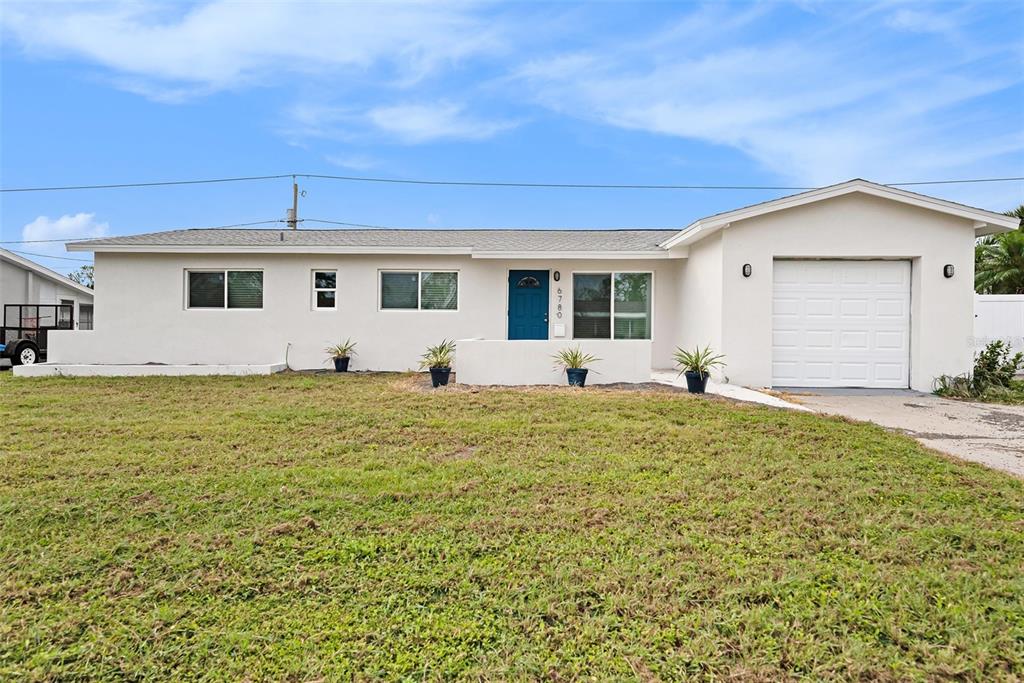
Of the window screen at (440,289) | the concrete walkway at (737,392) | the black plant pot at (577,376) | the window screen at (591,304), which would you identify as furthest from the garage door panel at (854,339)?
the window screen at (440,289)

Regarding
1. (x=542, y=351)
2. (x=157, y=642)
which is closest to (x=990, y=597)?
(x=157, y=642)

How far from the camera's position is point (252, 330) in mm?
11977

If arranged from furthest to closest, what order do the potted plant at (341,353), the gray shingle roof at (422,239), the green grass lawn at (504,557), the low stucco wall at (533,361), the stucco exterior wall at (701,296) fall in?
the gray shingle roof at (422,239), the potted plant at (341,353), the stucco exterior wall at (701,296), the low stucco wall at (533,361), the green grass lawn at (504,557)

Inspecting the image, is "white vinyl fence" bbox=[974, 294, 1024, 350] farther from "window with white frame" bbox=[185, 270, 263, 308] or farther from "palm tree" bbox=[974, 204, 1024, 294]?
"window with white frame" bbox=[185, 270, 263, 308]

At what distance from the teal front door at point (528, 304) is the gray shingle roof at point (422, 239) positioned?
0.68 m

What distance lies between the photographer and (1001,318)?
1217cm

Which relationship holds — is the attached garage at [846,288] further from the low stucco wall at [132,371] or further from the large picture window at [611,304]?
the low stucco wall at [132,371]

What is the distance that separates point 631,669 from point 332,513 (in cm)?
226

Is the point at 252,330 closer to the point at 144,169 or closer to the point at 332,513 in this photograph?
the point at 332,513

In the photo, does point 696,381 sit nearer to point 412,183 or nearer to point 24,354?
point 24,354

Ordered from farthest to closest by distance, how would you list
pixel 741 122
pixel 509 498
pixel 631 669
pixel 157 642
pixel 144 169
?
pixel 144 169 < pixel 741 122 < pixel 509 498 < pixel 157 642 < pixel 631 669

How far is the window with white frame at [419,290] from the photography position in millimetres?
11984

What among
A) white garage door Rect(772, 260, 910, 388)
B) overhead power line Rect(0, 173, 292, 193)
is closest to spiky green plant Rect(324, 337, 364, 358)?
white garage door Rect(772, 260, 910, 388)

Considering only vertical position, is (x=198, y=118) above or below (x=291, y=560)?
above
